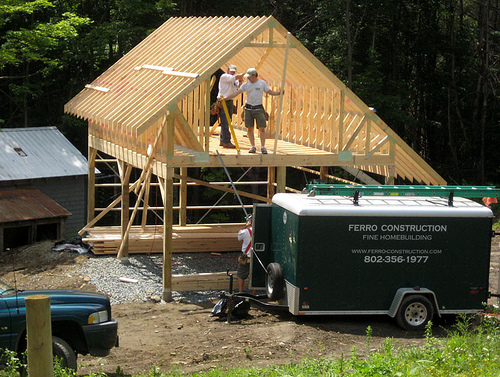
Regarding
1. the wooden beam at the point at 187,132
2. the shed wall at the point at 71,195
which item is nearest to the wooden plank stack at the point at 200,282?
the wooden beam at the point at 187,132

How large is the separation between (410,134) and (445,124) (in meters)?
1.63

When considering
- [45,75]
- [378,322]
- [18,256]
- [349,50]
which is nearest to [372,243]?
[378,322]

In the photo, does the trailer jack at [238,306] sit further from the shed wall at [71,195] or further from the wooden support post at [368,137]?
the shed wall at [71,195]

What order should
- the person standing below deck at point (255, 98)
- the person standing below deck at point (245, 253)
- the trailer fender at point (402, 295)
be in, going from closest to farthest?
the trailer fender at point (402, 295), the person standing below deck at point (245, 253), the person standing below deck at point (255, 98)

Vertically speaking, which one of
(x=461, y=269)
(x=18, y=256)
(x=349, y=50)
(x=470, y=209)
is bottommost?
(x=18, y=256)

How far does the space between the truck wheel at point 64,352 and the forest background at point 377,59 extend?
21.7 m

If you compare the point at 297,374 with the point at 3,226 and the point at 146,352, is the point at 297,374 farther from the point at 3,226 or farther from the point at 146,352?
the point at 3,226

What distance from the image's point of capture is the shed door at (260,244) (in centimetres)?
1461

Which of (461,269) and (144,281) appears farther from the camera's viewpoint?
(144,281)

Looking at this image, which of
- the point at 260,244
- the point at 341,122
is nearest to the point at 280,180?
the point at 341,122

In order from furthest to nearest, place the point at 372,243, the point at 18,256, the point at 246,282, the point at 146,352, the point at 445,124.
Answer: the point at 445,124 < the point at 18,256 < the point at 246,282 < the point at 372,243 < the point at 146,352

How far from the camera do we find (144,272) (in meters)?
19.2

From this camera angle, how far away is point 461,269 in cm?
1369

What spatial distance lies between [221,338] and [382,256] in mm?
3115
